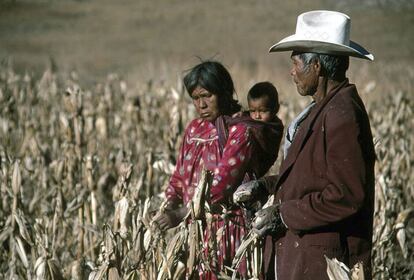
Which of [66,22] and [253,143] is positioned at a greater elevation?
[66,22]

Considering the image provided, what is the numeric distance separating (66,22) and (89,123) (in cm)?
2487

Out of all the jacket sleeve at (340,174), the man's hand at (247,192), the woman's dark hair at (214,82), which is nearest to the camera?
the jacket sleeve at (340,174)

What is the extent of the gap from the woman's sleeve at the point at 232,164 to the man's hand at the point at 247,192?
191 mm

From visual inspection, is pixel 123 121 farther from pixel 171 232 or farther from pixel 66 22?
pixel 66 22

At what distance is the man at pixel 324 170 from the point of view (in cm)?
305

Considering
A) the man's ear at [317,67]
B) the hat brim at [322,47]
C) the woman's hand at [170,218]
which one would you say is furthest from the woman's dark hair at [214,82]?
the man's ear at [317,67]

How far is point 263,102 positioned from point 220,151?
28 cm

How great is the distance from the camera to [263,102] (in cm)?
390

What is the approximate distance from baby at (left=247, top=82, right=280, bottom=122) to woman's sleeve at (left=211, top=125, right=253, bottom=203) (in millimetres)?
249

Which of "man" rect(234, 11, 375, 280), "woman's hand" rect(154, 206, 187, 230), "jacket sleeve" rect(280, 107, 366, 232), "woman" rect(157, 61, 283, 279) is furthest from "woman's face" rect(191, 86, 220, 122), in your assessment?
"jacket sleeve" rect(280, 107, 366, 232)

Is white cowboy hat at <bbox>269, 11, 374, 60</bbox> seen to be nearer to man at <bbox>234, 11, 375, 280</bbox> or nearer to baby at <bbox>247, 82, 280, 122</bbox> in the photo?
man at <bbox>234, 11, 375, 280</bbox>

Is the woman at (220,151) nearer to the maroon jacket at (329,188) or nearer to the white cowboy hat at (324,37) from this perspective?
the maroon jacket at (329,188)

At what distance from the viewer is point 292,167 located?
10.7 ft

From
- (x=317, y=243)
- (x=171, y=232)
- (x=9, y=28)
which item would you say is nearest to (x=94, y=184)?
(x=171, y=232)
